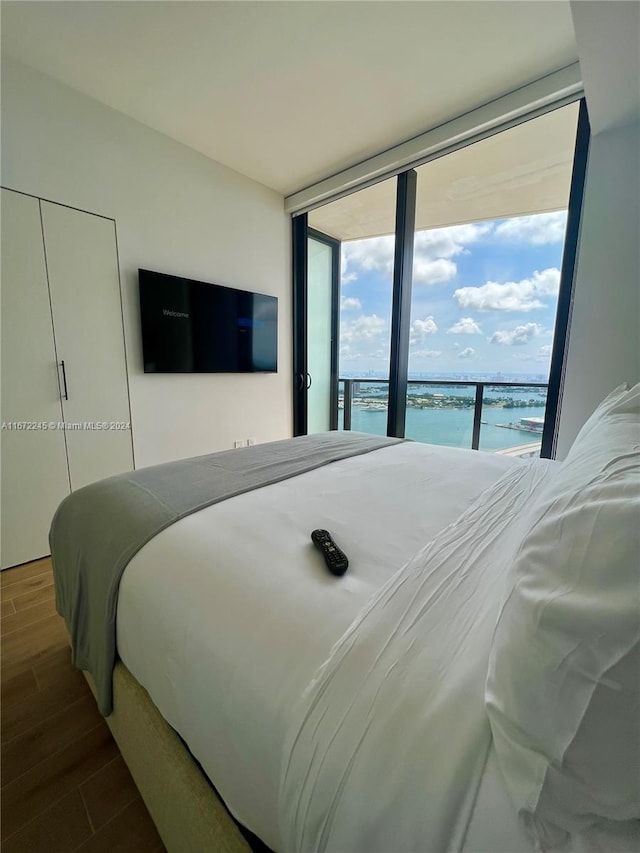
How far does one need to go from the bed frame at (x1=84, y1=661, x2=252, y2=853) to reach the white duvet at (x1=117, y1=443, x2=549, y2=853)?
0.11 metres

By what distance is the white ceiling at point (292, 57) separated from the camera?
1634 mm

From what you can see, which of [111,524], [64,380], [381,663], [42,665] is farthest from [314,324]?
[381,663]

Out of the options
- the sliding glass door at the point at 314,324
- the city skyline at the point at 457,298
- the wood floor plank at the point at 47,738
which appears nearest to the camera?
the wood floor plank at the point at 47,738

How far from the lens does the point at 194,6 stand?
5.25ft

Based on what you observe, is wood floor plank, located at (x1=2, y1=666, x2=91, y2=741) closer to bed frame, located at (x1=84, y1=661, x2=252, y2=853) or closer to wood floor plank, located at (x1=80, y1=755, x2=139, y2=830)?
wood floor plank, located at (x1=80, y1=755, x2=139, y2=830)

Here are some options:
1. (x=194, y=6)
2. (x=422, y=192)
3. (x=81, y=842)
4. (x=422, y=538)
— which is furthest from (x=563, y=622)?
(x=422, y=192)

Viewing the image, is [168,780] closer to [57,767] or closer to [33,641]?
[57,767]

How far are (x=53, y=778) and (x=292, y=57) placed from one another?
3298 mm

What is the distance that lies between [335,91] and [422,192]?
1273 mm

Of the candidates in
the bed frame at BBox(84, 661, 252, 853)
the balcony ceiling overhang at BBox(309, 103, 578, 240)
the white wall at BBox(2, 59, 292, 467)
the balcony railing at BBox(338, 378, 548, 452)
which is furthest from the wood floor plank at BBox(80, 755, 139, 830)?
the balcony ceiling overhang at BBox(309, 103, 578, 240)

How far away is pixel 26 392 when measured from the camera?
80.0 inches

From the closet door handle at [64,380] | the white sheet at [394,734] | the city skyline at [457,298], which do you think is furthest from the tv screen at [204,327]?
the white sheet at [394,734]

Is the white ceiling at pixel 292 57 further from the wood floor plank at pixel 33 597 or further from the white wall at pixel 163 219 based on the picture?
the wood floor plank at pixel 33 597

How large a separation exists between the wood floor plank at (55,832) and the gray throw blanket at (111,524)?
0.26m
